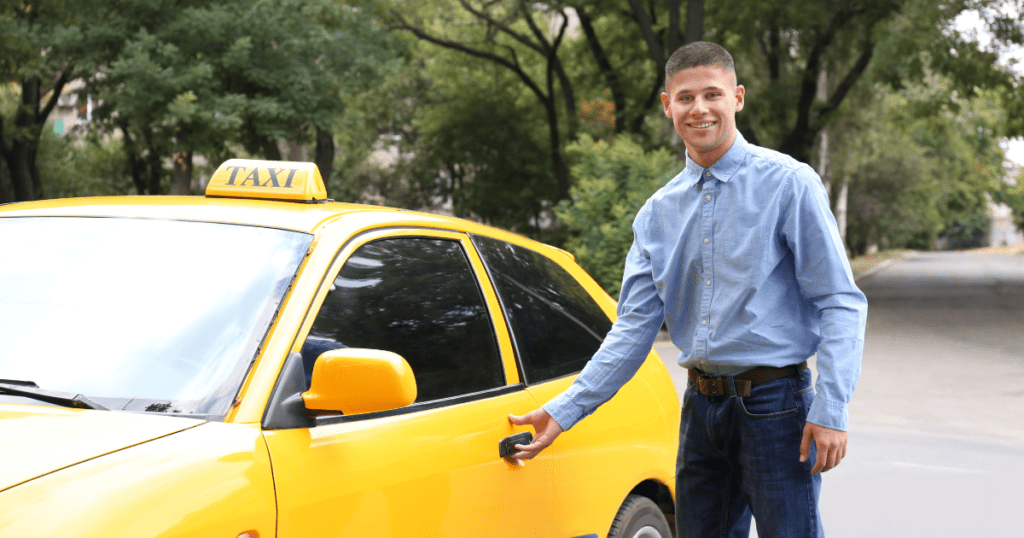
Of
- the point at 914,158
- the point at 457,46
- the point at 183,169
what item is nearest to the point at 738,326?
the point at 183,169

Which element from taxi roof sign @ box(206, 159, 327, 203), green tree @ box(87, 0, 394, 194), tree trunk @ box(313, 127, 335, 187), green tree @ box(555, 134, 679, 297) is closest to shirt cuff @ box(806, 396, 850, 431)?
taxi roof sign @ box(206, 159, 327, 203)

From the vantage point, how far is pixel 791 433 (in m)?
2.71

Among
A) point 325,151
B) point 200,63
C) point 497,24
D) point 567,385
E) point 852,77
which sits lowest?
point 567,385

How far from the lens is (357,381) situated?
212 centimetres

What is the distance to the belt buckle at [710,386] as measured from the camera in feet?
9.15

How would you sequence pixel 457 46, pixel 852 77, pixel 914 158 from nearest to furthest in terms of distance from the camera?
1. pixel 852 77
2. pixel 457 46
3. pixel 914 158

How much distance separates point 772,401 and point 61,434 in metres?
1.83

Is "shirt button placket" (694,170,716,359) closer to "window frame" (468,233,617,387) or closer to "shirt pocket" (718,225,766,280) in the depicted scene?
"shirt pocket" (718,225,766,280)

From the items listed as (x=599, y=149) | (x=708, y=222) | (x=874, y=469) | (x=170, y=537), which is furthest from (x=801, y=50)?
(x=170, y=537)

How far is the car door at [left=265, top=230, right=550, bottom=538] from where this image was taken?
215cm

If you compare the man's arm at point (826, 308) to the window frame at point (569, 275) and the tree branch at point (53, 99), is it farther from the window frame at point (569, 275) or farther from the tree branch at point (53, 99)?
the tree branch at point (53, 99)

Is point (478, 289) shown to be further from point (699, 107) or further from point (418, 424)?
point (699, 107)

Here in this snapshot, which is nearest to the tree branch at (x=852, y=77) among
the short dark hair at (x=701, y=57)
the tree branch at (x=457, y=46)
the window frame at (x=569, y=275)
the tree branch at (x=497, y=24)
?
the tree branch at (x=457, y=46)

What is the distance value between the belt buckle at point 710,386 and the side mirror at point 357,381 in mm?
1048
